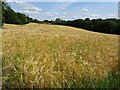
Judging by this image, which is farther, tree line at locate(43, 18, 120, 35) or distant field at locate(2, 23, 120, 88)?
tree line at locate(43, 18, 120, 35)

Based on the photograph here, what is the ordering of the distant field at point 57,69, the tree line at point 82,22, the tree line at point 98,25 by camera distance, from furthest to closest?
1. the tree line at point 82,22
2. the tree line at point 98,25
3. the distant field at point 57,69

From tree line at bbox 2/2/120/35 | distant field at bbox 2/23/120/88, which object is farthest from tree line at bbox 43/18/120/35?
distant field at bbox 2/23/120/88

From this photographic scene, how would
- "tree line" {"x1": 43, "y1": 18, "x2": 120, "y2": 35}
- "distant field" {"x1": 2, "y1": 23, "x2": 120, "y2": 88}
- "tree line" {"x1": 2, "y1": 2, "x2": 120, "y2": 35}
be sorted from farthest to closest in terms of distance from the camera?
"tree line" {"x1": 2, "y1": 2, "x2": 120, "y2": 35} → "tree line" {"x1": 43, "y1": 18, "x2": 120, "y2": 35} → "distant field" {"x1": 2, "y1": 23, "x2": 120, "y2": 88}

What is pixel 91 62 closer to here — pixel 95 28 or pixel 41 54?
pixel 41 54

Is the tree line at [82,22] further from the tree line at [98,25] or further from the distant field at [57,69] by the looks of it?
the distant field at [57,69]

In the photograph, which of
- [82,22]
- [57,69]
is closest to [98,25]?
[82,22]

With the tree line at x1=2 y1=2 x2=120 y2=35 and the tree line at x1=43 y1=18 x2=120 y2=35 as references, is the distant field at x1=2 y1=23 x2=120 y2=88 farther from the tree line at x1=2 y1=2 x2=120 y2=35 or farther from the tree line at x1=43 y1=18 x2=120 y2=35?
the tree line at x1=2 y1=2 x2=120 y2=35

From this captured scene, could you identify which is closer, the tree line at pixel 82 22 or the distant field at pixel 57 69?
the distant field at pixel 57 69

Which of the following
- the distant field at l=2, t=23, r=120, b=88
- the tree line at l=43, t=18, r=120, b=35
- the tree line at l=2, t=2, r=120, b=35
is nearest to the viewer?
the distant field at l=2, t=23, r=120, b=88

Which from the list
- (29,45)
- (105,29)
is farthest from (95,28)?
(29,45)

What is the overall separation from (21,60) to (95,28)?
139ft

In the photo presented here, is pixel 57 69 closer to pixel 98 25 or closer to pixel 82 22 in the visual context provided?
pixel 98 25

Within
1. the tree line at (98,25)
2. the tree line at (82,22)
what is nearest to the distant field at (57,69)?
the tree line at (98,25)

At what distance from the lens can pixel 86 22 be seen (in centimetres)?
5172
